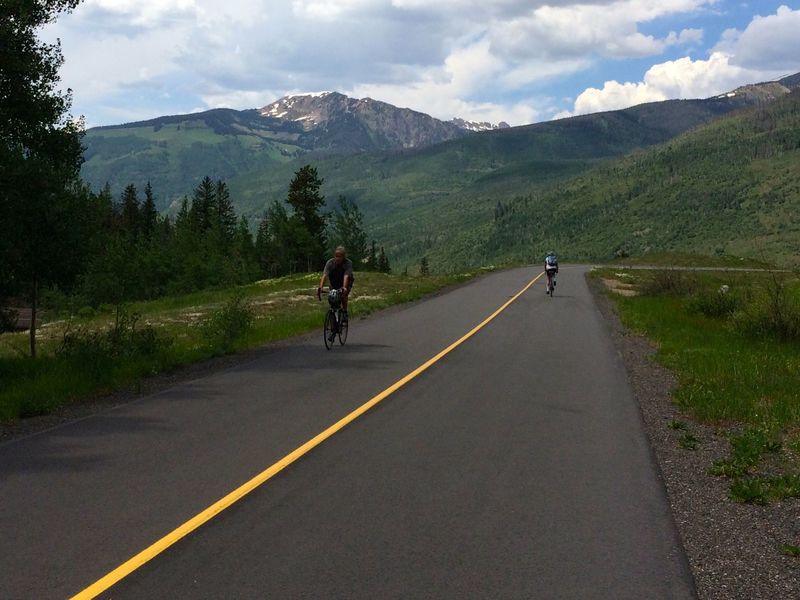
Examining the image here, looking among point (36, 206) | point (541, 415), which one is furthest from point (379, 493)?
point (36, 206)

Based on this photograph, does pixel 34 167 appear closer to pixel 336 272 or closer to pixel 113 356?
pixel 113 356

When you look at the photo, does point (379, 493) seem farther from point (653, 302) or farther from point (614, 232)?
point (614, 232)

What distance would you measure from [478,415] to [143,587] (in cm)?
557

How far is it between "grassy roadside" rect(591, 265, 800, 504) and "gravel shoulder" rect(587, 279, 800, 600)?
15cm

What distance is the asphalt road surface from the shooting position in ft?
14.0

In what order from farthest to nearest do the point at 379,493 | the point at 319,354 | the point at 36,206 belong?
the point at 319,354 < the point at 36,206 < the point at 379,493

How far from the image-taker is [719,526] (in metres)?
5.38

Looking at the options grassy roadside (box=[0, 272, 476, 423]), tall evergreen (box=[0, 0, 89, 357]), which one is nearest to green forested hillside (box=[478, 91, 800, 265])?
grassy roadside (box=[0, 272, 476, 423])

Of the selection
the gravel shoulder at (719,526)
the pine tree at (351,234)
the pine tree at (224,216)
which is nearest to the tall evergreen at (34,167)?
the gravel shoulder at (719,526)

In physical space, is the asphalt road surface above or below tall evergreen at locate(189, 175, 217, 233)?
below

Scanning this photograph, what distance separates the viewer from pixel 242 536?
15.9 ft

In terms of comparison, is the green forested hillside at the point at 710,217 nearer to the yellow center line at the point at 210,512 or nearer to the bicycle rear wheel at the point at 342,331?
the bicycle rear wheel at the point at 342,331

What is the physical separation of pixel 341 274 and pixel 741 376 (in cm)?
899

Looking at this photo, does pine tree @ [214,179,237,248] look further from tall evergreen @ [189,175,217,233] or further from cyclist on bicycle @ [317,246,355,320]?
cyclist on bicycle @ [317,246,355,320]
